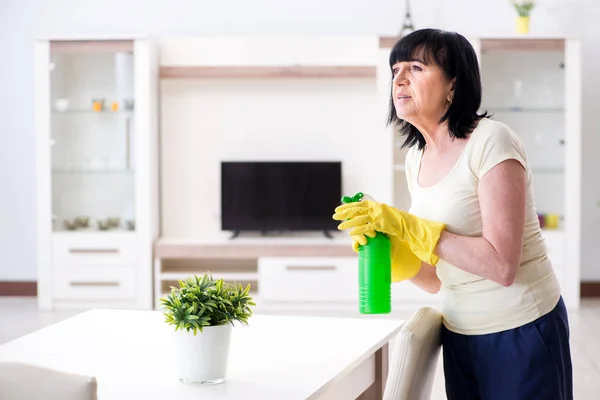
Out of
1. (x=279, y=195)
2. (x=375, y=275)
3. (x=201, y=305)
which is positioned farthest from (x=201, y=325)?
(x=279, y=195)

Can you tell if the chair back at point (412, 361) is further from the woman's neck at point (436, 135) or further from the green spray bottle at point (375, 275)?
the woman's neck at point (436, 135)

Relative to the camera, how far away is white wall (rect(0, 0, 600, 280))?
6012 millimetres

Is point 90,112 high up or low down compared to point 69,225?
up

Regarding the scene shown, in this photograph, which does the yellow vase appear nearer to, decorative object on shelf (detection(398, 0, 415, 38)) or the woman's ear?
decorative object on shelf (detection(398, 0, 415, 38))

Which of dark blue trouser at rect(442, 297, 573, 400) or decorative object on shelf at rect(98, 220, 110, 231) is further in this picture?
decorative object on shelf at rect(98, 220, 110, 231)

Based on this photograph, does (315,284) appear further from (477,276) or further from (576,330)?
(477,276)

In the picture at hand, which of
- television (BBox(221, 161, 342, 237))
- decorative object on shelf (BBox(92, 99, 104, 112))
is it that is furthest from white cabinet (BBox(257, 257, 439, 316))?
decorative object on shelf (BBox(92, 99, 104, 112))

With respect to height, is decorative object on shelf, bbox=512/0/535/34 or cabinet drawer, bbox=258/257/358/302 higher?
decorative object on shelf, bbox=512/0/535/34

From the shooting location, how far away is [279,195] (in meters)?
5.81

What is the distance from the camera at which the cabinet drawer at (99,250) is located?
5.66 m

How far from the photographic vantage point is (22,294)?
6.16 m

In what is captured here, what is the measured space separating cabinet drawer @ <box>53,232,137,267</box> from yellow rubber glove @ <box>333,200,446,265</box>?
4.03 metres

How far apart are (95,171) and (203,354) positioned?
14.2ft

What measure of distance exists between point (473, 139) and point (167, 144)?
444cm
